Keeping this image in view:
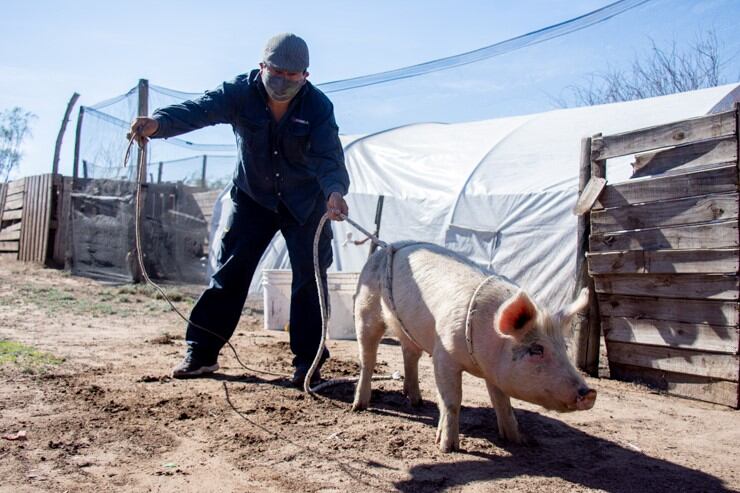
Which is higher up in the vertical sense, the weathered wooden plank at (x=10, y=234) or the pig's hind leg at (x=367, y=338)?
the weathered wooden plank at (x=10, y=234)

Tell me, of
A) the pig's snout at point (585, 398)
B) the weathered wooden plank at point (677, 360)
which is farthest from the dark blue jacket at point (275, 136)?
the weathered wooden plank at point (677, 360)

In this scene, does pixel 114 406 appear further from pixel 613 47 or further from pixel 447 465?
pixel 613 47

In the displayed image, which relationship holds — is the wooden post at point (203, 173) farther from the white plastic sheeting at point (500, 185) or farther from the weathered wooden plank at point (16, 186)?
the weathered wooden plank at point (16, 186)

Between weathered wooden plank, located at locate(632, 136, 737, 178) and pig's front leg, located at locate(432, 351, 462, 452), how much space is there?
109 inches

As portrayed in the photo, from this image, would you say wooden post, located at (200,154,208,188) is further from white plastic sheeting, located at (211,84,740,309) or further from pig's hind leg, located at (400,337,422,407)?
pig's hind leg, located at (400,337,422,407)

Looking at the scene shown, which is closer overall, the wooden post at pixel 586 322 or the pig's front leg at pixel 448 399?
the pig's front leg at pixel 448 399

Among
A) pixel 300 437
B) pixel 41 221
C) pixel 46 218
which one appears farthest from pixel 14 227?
pixel 300 437

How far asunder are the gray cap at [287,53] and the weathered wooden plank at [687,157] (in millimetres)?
2844

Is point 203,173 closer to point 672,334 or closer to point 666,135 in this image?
point 666,135

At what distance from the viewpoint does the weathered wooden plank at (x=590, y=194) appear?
18.1 ft

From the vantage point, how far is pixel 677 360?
16.3 ft

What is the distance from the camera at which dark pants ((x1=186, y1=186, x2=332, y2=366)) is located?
4.73m

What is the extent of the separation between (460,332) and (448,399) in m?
0.34

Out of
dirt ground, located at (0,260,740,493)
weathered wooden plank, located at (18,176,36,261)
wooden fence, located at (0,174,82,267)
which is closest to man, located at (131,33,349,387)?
dirt ground, located at (0,260,740,493)
